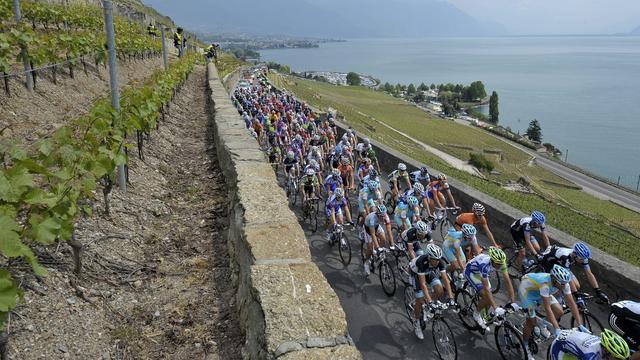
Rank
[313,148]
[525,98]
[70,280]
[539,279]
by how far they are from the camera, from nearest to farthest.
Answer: [70,280] < [539,279] < [313,148] < [525,98]

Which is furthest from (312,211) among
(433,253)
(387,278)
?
(433,253)

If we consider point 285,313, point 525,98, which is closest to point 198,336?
point 285,313

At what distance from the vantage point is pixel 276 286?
589cm

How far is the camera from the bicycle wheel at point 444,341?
26.6 ft

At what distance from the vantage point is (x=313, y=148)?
17500 millimetres

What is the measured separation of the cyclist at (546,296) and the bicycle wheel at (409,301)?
2065 millimetres

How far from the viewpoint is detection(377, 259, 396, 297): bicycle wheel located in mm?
10336

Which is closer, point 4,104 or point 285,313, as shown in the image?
point 285,313

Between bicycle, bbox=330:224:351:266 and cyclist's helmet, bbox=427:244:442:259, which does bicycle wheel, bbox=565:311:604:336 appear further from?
bicycle, bbox=330:224:351:266

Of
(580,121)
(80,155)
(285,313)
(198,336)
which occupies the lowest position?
(580,121)

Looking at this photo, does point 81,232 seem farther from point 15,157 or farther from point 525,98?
point 525,98

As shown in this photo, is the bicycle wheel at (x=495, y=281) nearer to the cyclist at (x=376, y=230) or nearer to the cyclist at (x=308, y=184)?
the cyclist at (x=376, y=230)

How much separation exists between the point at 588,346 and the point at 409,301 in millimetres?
3880

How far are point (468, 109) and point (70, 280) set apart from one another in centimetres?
17757
